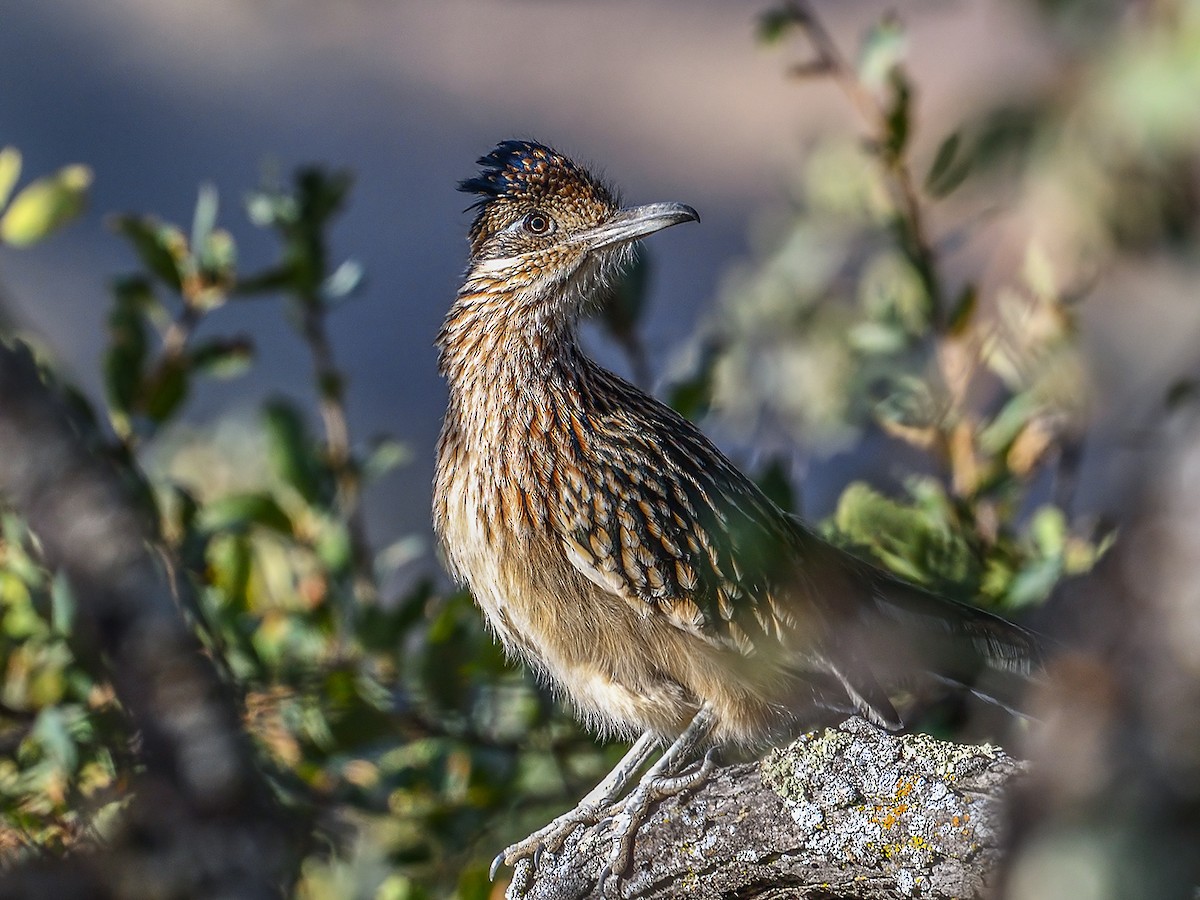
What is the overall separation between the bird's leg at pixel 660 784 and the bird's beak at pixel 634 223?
1379 millimetres

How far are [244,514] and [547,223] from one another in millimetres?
1280

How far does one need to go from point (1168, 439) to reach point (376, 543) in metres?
5.42

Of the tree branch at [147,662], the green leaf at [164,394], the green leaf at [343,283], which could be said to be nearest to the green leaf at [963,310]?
the green leaf at [343,283]

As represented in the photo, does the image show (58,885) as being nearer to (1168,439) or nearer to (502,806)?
(1168,439)

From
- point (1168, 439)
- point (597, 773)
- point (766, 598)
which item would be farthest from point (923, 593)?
point (1168, 439)

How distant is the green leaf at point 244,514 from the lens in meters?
3.75

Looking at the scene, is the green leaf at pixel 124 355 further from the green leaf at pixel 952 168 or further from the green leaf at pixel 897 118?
the green leaf at pixel 952 168

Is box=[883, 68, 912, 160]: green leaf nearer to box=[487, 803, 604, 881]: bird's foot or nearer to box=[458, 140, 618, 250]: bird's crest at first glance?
box=[458, 140, 618, 250]: bird's crest

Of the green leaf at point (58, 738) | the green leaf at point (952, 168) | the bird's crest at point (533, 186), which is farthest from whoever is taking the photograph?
the bird's crest at point (533, 186)

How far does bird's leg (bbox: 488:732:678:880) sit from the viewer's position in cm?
348

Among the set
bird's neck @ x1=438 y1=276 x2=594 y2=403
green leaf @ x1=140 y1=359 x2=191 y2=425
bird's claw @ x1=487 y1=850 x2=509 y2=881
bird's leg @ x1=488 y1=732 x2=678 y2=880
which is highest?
green leaf @ x1=140 y1=359 x2=191 y2=425

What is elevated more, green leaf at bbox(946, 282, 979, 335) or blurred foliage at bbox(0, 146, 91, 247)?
blurred foliage at bbox(0, 146, 91, 247)

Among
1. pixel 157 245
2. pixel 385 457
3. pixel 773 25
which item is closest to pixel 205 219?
pixel 157 245

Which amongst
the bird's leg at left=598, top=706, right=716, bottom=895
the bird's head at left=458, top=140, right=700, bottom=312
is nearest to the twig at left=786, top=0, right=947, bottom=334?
the bird's head at left=458, top=140, right=700, bottom=312
